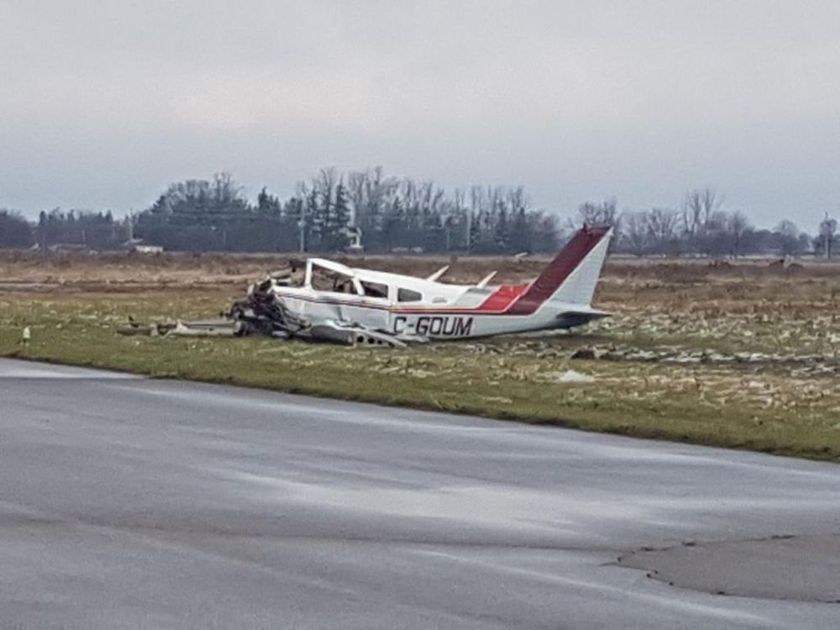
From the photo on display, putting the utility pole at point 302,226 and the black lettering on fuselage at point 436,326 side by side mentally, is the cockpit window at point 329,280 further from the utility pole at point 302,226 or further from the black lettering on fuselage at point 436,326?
the utility pole at point 302,226

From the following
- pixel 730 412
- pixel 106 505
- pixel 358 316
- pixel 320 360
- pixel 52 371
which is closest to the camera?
pixel 106 505

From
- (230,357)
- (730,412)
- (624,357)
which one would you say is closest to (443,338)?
(624,357)

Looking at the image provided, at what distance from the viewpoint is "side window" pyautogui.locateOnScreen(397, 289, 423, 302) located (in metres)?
36.0

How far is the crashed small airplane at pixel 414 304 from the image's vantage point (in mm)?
35656

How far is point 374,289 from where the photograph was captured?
3628 cm

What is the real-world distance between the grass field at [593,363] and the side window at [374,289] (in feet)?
5.93

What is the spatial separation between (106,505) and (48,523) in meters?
0.89

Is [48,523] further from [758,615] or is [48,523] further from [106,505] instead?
[758,615]

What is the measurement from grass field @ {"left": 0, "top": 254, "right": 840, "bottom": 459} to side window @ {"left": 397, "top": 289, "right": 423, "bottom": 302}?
1254mm

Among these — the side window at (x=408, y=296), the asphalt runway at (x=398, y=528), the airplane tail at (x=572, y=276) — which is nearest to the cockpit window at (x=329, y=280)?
the side window at (x=408, y=296)

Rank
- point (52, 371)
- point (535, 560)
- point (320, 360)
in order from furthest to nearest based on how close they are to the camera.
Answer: point (320, 360) < point (52, 371) < point (535, 560)

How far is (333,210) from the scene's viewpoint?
172875mm

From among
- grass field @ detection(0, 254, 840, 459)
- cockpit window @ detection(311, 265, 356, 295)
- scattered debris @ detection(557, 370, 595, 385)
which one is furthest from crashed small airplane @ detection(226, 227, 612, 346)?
scattered debris @ detection(557, 370, 595, 385)

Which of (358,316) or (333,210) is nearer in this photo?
(358,316)
